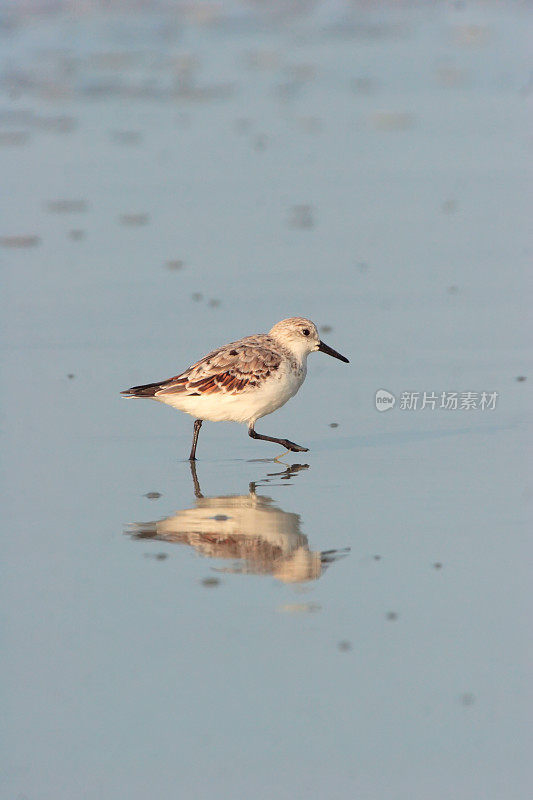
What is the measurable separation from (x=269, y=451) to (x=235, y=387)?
628mm

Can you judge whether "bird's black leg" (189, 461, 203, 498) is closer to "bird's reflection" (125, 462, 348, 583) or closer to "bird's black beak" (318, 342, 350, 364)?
"bird's reflection" (125, 462, 348, 583)

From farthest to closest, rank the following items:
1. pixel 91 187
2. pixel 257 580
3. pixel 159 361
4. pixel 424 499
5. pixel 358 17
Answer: pixel 358 17
pixel 91 187
pixel 159 361
pixel 424 499
pixel 257 580

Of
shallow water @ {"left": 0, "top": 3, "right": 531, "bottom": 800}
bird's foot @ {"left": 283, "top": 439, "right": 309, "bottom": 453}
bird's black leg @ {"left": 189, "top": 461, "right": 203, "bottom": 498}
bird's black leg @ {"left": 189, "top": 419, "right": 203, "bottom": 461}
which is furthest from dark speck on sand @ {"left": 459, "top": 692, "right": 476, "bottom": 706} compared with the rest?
bird's black leg @ {"left": 189, "top": 419, "right": 203, "bottom": 461}

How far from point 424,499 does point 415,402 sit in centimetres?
199

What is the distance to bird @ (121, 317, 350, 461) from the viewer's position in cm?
962

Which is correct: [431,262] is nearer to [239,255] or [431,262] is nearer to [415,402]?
[239,255]

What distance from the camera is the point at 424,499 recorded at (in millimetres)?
8617

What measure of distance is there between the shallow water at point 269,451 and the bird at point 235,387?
30cm

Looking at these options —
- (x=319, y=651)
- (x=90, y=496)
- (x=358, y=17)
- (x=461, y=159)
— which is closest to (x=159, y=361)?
(x=90, y=496)

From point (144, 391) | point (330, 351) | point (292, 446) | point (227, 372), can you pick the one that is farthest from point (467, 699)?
point (330, 351)

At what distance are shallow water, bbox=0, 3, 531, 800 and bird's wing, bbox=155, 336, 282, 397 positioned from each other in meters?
0.49

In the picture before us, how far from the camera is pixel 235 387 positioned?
31.6 ft

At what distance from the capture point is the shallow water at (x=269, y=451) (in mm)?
5914

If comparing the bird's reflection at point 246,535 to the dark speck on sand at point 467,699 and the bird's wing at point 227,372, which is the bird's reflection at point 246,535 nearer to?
the bird's wing at point 227,372
